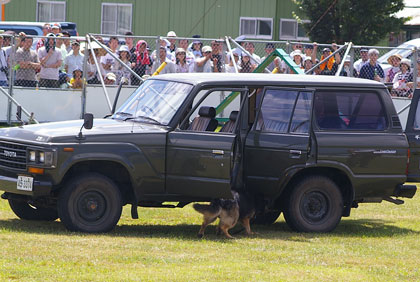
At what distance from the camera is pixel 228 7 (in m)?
33.0

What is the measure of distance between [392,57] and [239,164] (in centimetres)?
971

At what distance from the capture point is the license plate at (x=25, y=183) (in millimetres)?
10016

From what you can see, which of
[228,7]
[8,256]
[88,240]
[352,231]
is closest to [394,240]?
[352,231]

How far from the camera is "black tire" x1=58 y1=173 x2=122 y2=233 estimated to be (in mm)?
10148

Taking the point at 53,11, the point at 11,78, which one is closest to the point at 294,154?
the point at 11,78

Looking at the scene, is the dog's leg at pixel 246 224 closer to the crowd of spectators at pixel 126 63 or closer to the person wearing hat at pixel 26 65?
the crowd of spectators at pixel 126 63

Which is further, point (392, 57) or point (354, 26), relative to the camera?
point (354, 26)

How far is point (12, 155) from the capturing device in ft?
33.9

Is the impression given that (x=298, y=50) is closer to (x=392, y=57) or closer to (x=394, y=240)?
(x=392, y=57)

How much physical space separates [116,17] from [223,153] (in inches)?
927

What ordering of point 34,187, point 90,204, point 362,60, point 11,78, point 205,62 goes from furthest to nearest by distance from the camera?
point 362,60 → point 205,62 → point 11,78 → point 90,204 → point 34,187

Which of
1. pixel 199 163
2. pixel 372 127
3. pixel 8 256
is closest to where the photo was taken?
pixel 8 256

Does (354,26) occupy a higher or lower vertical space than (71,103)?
higher

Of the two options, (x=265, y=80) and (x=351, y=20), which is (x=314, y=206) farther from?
(x=351, y=20)
